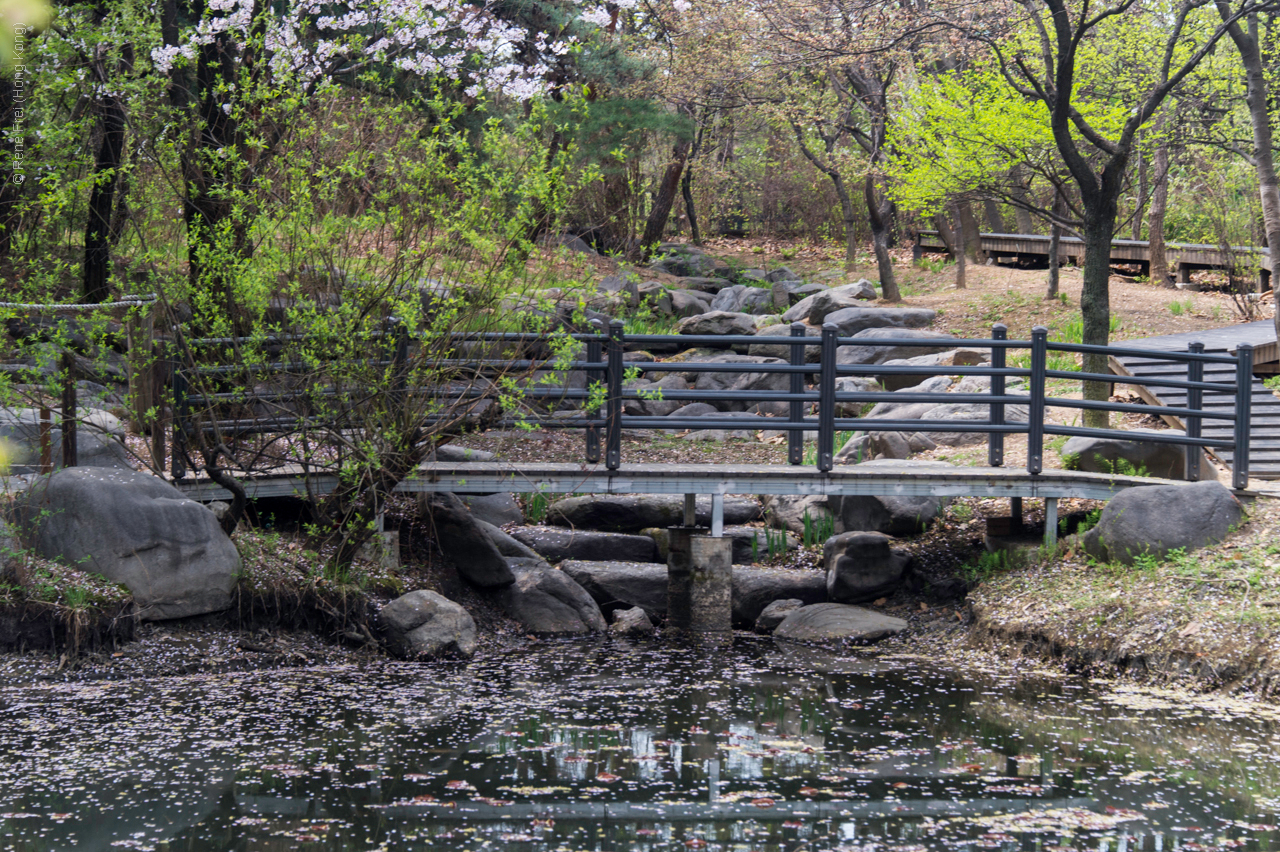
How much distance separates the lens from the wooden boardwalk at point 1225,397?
34.4 ft

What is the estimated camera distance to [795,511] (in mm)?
11430

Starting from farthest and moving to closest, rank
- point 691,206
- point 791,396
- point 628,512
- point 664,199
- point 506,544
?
1. point 691,206
2. point 664,199
3. point 628,512
4. point 506,544
5. point 791,396

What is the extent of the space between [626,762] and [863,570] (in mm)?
4469

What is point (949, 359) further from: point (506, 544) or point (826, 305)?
point (506, 544)

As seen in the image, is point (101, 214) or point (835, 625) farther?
point (101, 214)

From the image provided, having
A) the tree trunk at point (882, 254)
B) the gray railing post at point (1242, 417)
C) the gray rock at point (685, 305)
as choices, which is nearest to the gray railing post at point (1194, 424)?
the gray railing post at point (1242, 417)

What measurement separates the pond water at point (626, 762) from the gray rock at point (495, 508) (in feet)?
9.57

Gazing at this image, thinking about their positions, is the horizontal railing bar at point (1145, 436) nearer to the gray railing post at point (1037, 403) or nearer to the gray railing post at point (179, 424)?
the gray railing post at point (1037, 403)

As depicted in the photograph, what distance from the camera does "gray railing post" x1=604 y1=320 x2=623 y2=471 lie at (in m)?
9.01

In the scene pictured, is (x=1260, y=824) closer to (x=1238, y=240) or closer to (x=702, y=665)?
(x=702, y=665)

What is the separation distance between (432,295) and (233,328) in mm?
1389

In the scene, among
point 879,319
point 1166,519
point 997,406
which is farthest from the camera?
point 879,319

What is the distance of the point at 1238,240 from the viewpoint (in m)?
21.8

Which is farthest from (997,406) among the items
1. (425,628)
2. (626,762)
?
(626,762)
